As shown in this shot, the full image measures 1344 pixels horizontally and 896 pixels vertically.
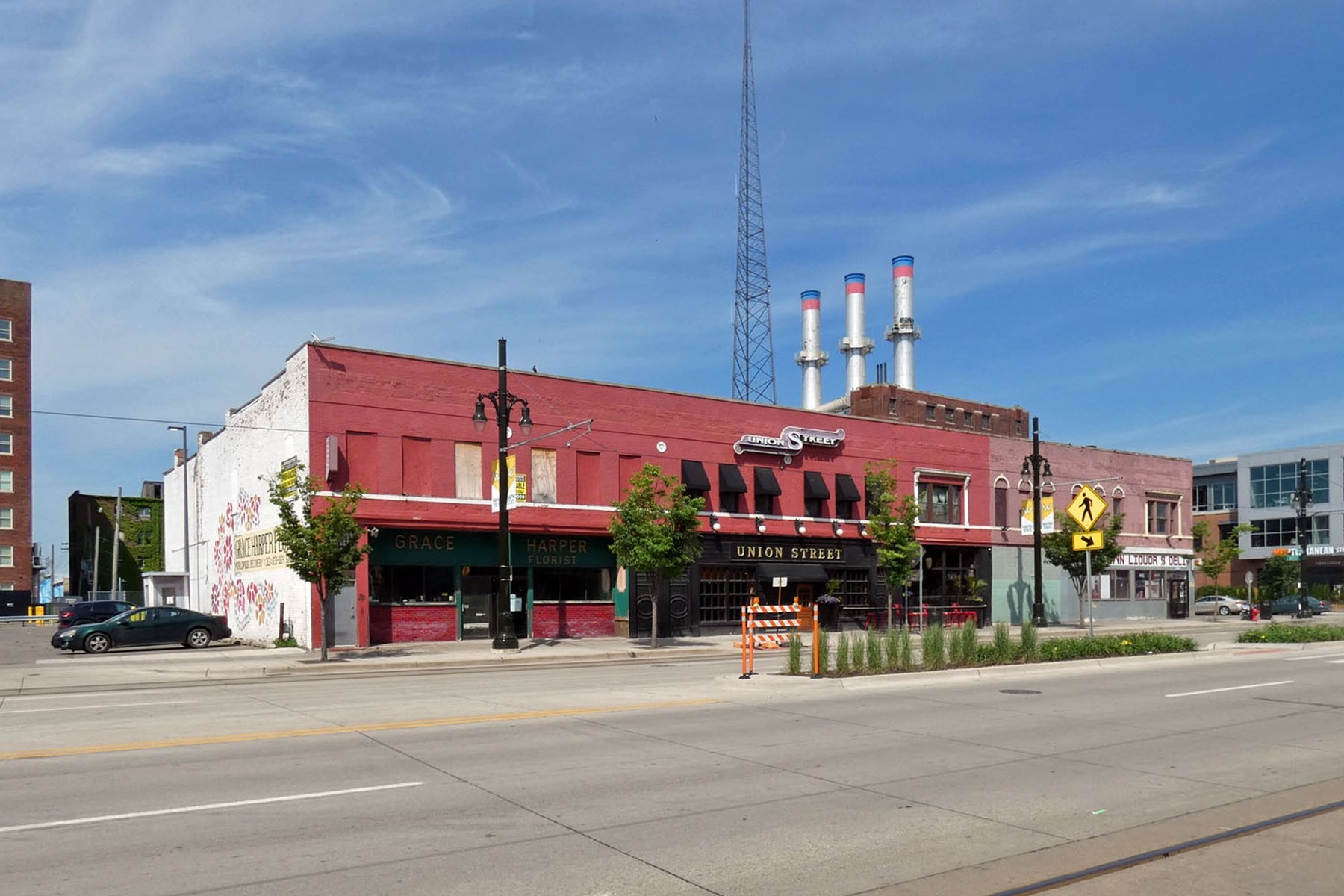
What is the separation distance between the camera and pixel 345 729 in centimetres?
1348

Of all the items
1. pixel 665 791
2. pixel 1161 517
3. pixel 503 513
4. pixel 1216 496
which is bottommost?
pixel 665 791

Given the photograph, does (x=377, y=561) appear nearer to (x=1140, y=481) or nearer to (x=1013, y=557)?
(x=1013, y=557)

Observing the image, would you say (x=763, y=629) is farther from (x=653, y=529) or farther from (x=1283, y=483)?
(x=1283, y=483)

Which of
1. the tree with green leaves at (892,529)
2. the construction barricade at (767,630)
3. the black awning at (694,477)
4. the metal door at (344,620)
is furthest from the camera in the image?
the tree with green leaves at (892,529)

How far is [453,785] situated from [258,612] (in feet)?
97.9

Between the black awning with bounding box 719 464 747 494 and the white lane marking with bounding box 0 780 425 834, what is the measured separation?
30.6 m

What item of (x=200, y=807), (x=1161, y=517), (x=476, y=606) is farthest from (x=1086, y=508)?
(x=1161, y=517)

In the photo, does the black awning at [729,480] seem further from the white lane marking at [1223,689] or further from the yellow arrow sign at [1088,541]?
the white lane marking at [1223,689]

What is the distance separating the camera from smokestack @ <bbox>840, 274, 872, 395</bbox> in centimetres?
8562

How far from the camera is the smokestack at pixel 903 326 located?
278 feet

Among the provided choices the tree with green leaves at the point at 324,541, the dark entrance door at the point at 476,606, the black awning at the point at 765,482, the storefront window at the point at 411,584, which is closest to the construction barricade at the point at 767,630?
the black awning at the point at 765,482

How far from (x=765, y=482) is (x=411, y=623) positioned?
14330 mm

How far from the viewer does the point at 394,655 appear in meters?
28.6

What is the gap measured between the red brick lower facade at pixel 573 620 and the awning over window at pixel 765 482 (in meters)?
7.37
